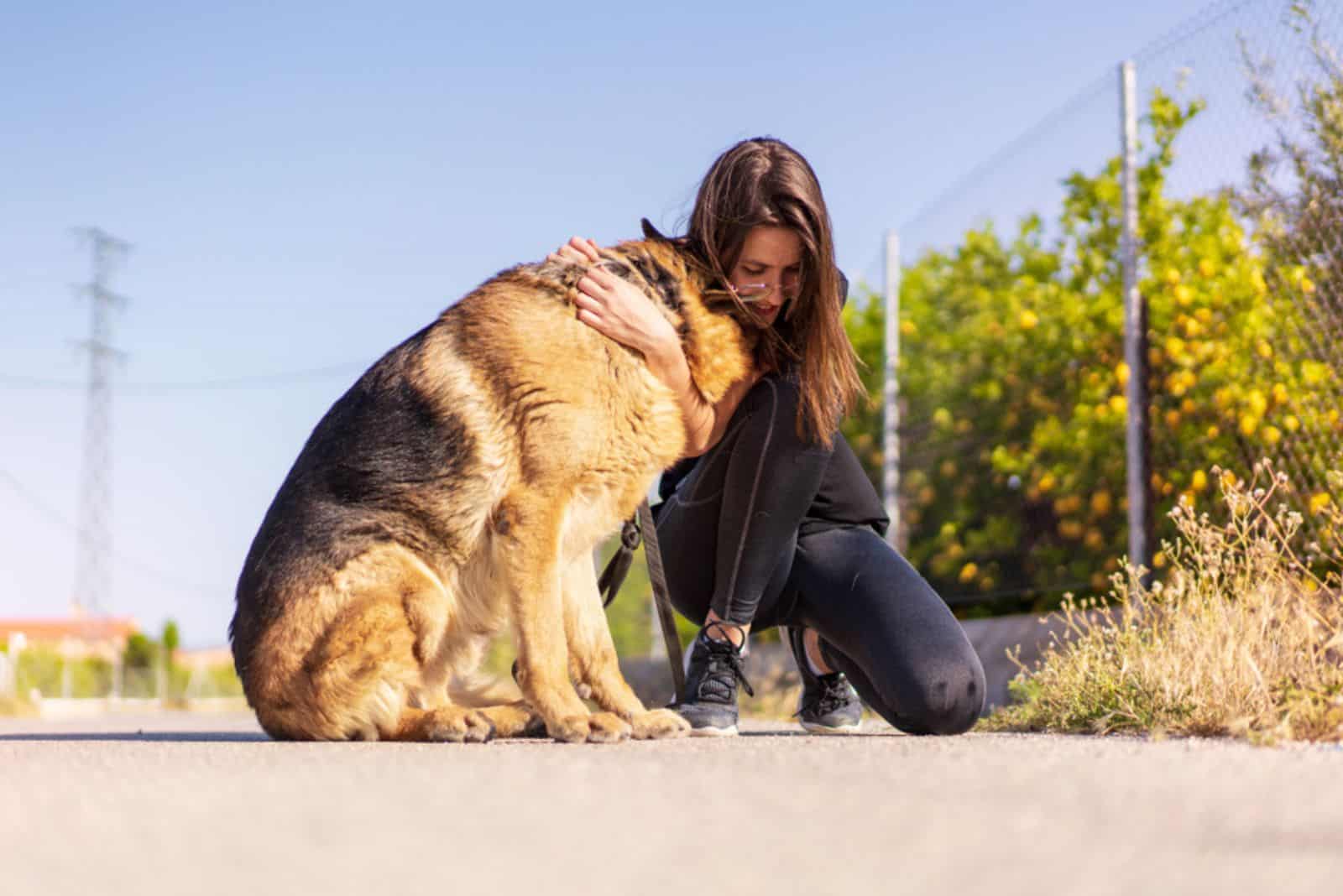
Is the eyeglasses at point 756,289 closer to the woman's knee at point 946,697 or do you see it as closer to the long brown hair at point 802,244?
the long brown hair at point 802,244

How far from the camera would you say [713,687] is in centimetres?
398

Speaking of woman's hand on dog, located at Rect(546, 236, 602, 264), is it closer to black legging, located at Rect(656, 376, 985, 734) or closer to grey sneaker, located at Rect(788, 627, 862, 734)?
black legging, located at Rect(656, 376, 985, 734)

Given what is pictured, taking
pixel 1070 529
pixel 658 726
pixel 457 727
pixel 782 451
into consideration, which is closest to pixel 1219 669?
pixel 782 451

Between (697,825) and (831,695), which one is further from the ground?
(697,825)

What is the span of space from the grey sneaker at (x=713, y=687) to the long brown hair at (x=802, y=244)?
0.68m

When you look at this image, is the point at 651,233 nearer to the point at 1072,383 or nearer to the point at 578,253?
the point at 578,253

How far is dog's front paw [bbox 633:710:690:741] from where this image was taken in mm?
3664

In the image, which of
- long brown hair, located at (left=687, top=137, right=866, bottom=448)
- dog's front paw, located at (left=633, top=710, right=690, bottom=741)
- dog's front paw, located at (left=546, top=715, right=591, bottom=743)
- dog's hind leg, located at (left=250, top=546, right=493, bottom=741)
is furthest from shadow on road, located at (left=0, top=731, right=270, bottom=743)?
long brown hair, located at (left=687, top=137, right=866, bottom=448)

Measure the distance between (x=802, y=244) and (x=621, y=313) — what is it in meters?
0.63

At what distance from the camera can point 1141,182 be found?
7648 mm

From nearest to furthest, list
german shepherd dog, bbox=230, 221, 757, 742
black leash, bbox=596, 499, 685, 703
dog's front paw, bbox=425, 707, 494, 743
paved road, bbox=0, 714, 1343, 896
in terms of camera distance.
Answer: paved road, bbox=0, 714, 1343, 896 → german shepherd dog, bbox=230, 221, 757, 742 → dog's front paw, bbox=425, 707, 494, 743 → black leash, bbox=596, 499, 685, 703

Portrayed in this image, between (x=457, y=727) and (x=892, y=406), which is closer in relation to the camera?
(x=457, y=727)

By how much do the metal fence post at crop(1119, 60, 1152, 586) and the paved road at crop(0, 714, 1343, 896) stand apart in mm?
3988

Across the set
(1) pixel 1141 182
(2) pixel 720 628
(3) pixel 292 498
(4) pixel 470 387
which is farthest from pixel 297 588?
(1) pixel 1141 182
